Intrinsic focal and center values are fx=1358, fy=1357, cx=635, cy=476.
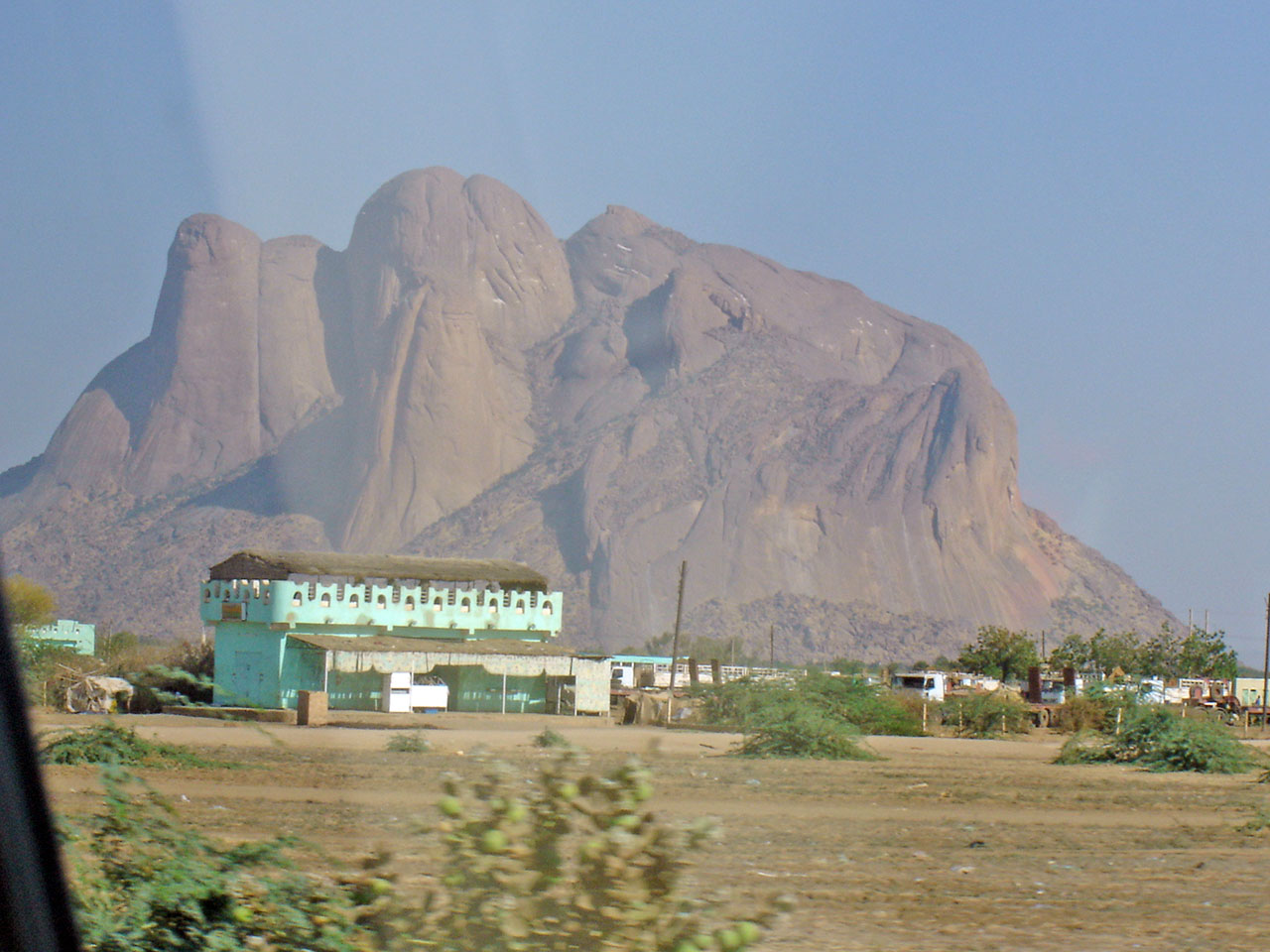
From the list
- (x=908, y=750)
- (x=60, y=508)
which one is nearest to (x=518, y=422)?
(x=60, y=508)

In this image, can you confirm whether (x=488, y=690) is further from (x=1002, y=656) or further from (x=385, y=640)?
(x=1002, y=656)

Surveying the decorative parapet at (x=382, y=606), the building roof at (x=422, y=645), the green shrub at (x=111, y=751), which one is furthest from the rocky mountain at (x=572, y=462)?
the green shrub at (x=111, y=751)

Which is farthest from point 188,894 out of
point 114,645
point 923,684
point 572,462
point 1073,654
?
point 572,462

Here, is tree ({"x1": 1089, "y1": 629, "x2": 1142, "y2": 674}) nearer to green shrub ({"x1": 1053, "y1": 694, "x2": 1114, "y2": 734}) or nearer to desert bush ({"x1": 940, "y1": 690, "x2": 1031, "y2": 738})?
green shrub ({"x1": 1053, "y1": 694, "x2": 1114, "y2": 734})

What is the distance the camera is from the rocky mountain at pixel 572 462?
14050 cm

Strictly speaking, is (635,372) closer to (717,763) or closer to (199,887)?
(717,763)

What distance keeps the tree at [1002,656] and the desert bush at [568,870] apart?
90.1 metres

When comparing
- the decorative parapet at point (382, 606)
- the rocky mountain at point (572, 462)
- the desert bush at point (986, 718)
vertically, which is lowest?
the desert bush at point (986, 718)

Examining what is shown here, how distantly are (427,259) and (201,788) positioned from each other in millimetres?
182686

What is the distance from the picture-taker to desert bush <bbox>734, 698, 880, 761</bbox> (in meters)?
28.7

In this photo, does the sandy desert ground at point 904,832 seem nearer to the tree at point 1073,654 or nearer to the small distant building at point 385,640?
the small distant building at point 385,640

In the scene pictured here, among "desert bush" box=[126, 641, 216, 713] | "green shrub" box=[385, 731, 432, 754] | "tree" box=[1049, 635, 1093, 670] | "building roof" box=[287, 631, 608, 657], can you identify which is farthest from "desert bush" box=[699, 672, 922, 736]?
"tree" box=[1049, 635, 1093, 670]

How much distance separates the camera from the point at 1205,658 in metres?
102

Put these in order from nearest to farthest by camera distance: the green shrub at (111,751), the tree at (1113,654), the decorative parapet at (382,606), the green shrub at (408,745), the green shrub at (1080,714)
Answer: the green shrub at (111,751)
the green shrub at (408,745)
the decorative parapet at (382,606)
the green shrub at (1080,714)
the tree at (1113,654)
